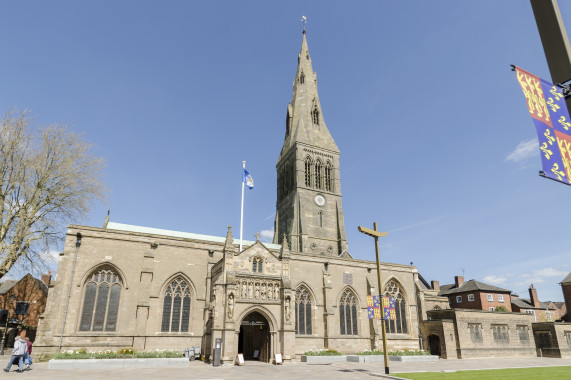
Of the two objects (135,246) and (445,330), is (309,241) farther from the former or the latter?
(135,246)

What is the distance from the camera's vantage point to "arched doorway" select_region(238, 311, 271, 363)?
27.7 meters

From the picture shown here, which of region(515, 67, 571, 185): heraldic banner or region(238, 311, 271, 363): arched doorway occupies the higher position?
region(515, 67, 571, 185): heraldic banner

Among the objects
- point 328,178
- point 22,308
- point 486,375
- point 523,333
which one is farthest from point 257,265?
point 523,333

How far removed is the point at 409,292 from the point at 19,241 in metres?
35.6

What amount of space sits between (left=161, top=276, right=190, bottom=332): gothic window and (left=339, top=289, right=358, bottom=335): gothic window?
573 inches

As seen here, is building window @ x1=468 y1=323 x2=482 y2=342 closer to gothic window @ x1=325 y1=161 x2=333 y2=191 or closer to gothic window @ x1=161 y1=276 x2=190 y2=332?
gothic window @ x1=161 y1=276 x2=190 y2=332

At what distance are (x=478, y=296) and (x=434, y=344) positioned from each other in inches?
906

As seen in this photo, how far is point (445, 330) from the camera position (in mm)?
33812

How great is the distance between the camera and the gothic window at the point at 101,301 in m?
26.7

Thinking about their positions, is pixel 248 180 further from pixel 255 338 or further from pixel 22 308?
pixel 22 308

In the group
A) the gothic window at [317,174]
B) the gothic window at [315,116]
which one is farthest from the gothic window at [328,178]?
the gothic window at [315,116]

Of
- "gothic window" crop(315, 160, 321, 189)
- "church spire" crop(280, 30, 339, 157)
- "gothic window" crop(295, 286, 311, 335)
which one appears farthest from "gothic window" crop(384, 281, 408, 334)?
"church spire" crop(280, 30, 339, 157)

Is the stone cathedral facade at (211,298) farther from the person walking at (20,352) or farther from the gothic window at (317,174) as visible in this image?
the gothic window at (317,174)

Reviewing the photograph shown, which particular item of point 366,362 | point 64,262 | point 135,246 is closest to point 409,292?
point 366,362
